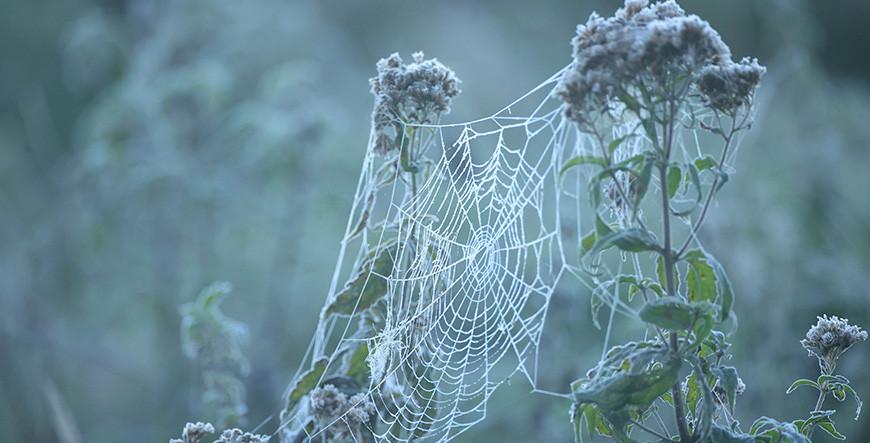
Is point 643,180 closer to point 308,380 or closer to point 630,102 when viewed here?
point 630,102

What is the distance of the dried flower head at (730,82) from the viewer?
1172mm

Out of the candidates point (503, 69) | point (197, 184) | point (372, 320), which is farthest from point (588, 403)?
point (503, 69)

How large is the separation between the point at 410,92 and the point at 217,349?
29.5 inches

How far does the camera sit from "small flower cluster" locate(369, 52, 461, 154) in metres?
1.30

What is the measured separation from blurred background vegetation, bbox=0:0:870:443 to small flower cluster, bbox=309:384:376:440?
49.4 inches

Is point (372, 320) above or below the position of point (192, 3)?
below

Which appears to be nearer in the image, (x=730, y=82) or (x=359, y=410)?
(x=730, y=82)

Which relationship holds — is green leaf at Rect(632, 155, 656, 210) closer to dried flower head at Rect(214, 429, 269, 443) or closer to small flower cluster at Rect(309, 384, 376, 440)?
small flower cluster at Rect(309, 384, 376, 440)

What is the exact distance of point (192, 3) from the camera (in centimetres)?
428

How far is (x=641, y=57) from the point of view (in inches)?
43.7

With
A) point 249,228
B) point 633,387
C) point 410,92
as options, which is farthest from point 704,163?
point 249,228

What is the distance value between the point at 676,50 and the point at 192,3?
11.8 feet

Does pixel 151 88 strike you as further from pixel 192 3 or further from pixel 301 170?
pixel 301 170

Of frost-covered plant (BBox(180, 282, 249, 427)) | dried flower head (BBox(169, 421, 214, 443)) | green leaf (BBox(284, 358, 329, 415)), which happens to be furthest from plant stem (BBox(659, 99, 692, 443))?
frost-covered plant (BBox(180, 282, 249, 427))
